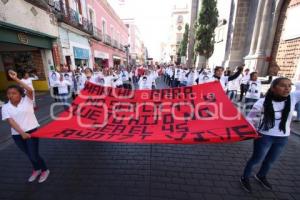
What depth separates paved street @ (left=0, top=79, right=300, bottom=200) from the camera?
2.86 meters

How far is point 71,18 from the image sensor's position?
1389 cm

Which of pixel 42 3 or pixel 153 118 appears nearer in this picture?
pixel 153 118

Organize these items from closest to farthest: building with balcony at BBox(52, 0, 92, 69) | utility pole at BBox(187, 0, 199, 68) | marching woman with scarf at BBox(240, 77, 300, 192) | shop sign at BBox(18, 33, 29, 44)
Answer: marching woman with scarf at BBox(240, 77, 300, 192), shop sign at BBox(18, 33, 29, 44), building with balcony at BBox(52, 0, 92, 69), utility pole at BBox(187, 0, 199, 68)

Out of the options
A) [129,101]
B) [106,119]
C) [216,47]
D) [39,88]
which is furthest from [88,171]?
[216,47]

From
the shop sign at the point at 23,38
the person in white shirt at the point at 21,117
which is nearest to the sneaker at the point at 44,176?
the person in white shirt at the point at 21,117

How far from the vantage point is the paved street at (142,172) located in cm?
286

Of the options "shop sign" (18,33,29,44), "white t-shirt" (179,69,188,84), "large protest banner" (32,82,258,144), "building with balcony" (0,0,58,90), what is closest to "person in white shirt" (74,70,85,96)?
"large protest banner" (32,82,258,144)

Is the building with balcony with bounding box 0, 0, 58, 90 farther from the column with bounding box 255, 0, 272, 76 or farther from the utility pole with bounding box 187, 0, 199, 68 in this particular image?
the utility pole with bounding box 187, 0, 199, 68

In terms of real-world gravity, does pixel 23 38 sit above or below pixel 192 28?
below

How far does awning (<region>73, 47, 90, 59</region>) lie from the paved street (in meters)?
11.6

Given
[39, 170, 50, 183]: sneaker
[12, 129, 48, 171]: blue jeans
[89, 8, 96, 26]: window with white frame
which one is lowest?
[39, 170, 50, 183]: sneaker

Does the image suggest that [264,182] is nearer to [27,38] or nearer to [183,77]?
[183,77]

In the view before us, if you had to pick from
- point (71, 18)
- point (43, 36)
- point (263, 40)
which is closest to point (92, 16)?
point (71, 18)

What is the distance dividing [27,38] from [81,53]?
6548 mm
